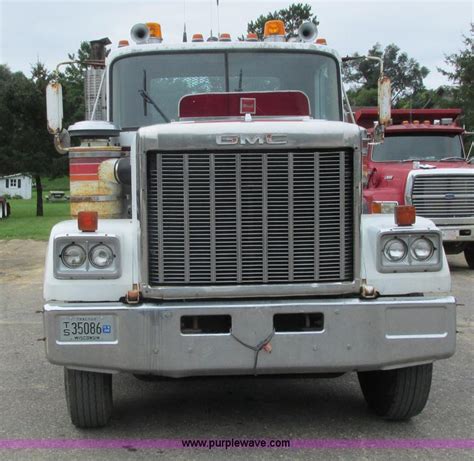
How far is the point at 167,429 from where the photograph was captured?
4.27m

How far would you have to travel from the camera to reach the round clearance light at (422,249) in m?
3.93

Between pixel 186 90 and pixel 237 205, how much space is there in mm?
1994

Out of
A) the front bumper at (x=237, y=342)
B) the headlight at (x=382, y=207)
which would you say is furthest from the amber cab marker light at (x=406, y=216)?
the headlight at (x=382, y=207)

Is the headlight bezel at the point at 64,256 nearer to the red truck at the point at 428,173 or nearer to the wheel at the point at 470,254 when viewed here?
the red truck at the point at 428,173

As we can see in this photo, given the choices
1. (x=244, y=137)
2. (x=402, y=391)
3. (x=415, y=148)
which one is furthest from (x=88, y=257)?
(x=415, y=148)

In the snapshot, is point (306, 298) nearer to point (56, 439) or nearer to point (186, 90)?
point (56, 439)

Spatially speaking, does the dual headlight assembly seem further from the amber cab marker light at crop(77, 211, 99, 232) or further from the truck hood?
the truck hood

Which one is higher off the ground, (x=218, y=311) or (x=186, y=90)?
(x=186, y=90)

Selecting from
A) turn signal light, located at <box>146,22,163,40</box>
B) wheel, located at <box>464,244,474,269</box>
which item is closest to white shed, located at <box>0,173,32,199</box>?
wheel, located at <box>464,244,474,269</box>

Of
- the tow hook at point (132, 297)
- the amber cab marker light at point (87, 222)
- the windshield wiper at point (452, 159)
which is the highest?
the windshield wiper at point (452, 159)

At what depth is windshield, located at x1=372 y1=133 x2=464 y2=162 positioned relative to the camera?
38.4 feet

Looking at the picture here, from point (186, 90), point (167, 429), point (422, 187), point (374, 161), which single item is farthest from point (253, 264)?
point (374, 161)

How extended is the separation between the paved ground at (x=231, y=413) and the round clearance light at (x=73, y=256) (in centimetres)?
109

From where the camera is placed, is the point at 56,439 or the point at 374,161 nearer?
the point at 56,439
